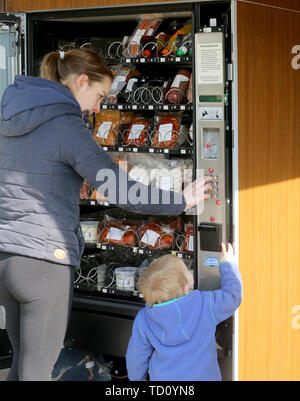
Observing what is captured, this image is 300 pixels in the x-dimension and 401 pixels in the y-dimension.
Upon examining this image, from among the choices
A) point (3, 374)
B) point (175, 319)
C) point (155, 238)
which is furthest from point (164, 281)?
point (3, 374)

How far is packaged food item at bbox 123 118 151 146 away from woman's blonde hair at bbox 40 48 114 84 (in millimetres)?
1334

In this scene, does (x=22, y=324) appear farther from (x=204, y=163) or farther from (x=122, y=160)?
(x=122, y=160)

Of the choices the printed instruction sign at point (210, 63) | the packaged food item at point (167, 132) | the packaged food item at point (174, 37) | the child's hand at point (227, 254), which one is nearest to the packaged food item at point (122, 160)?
the packaged food item at point (167, 132)

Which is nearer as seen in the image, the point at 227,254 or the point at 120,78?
the point at 227,254

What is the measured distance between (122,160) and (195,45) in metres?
1.06

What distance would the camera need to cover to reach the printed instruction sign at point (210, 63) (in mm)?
2902

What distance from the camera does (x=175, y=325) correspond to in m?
2.41

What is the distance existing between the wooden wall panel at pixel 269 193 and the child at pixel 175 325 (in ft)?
1.88

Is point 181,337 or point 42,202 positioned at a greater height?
point 42,202

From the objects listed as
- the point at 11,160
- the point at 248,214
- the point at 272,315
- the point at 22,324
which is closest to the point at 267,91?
the point at 248,214

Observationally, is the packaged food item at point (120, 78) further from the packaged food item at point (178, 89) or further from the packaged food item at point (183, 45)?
the packaged food item at point (183, 45)

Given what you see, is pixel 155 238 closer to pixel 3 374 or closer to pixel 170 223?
pixel 170 223

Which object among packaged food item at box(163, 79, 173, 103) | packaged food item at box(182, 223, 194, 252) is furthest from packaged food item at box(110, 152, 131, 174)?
packaged food item at box(182, 223, 194, 252)

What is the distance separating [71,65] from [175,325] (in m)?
1.17
